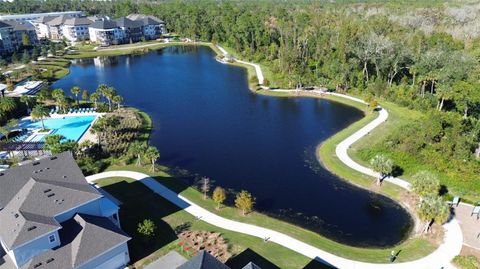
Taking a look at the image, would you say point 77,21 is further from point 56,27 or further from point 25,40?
Result: point 25,40

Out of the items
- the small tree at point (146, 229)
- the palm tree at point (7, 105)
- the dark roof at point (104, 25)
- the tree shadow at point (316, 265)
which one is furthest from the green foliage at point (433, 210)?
the dark roof at point (104, 25)

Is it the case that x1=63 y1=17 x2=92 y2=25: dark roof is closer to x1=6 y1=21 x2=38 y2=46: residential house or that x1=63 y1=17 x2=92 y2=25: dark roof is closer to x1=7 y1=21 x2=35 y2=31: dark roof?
x1=6 y1=21 x2=38 y2=46: residential house

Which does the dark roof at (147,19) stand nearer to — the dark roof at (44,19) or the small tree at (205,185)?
the dark roof at (44,19)

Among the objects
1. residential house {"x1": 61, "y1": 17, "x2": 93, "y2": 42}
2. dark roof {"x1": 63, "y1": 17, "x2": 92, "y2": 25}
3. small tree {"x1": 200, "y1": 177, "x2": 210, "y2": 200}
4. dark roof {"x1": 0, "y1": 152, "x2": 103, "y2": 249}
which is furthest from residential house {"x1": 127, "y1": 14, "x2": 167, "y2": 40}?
dark roof {"x1": 0, "y1": 152, "x2": 103, "y2": 249}

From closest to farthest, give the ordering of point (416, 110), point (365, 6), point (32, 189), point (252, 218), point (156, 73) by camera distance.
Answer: point (32, 189) < point (252, 218) < point (416, 110) < point (156, 73) < point (365, 6)

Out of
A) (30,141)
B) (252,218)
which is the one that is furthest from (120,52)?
(252,218)

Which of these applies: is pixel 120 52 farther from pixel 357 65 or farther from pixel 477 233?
pixel 477 233
